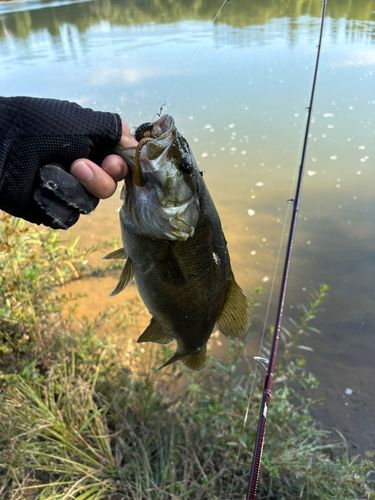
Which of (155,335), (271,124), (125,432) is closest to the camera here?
(155,335)

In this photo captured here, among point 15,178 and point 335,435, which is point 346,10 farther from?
point 15,178

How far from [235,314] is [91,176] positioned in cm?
88

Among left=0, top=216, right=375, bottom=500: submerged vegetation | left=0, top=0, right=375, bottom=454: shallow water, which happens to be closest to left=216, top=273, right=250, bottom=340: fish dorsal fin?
left=0, top=216, right=375, bottom=500: submerged vegetation

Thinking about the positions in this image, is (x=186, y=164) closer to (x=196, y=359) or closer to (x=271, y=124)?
(x=196, y=359)

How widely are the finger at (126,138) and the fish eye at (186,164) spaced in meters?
0.24

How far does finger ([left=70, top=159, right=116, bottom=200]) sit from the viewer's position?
141 cm

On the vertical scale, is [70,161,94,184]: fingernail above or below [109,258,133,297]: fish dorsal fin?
above

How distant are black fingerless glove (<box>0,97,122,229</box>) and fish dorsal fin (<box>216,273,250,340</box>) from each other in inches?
29.3

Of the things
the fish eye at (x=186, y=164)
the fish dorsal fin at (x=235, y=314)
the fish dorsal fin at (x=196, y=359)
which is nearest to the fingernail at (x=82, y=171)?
the fish eye at (x=186, y=164)

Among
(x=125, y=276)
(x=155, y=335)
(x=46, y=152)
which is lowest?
(x=155, y=335)

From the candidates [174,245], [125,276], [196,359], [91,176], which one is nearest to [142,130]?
[91,176]

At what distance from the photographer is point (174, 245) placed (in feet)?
5.21

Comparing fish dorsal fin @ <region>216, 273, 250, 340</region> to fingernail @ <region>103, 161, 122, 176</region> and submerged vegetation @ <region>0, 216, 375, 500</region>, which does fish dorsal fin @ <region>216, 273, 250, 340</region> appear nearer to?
fingernail @ <region>103, 161, 122, 176</region>

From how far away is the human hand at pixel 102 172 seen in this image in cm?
142
